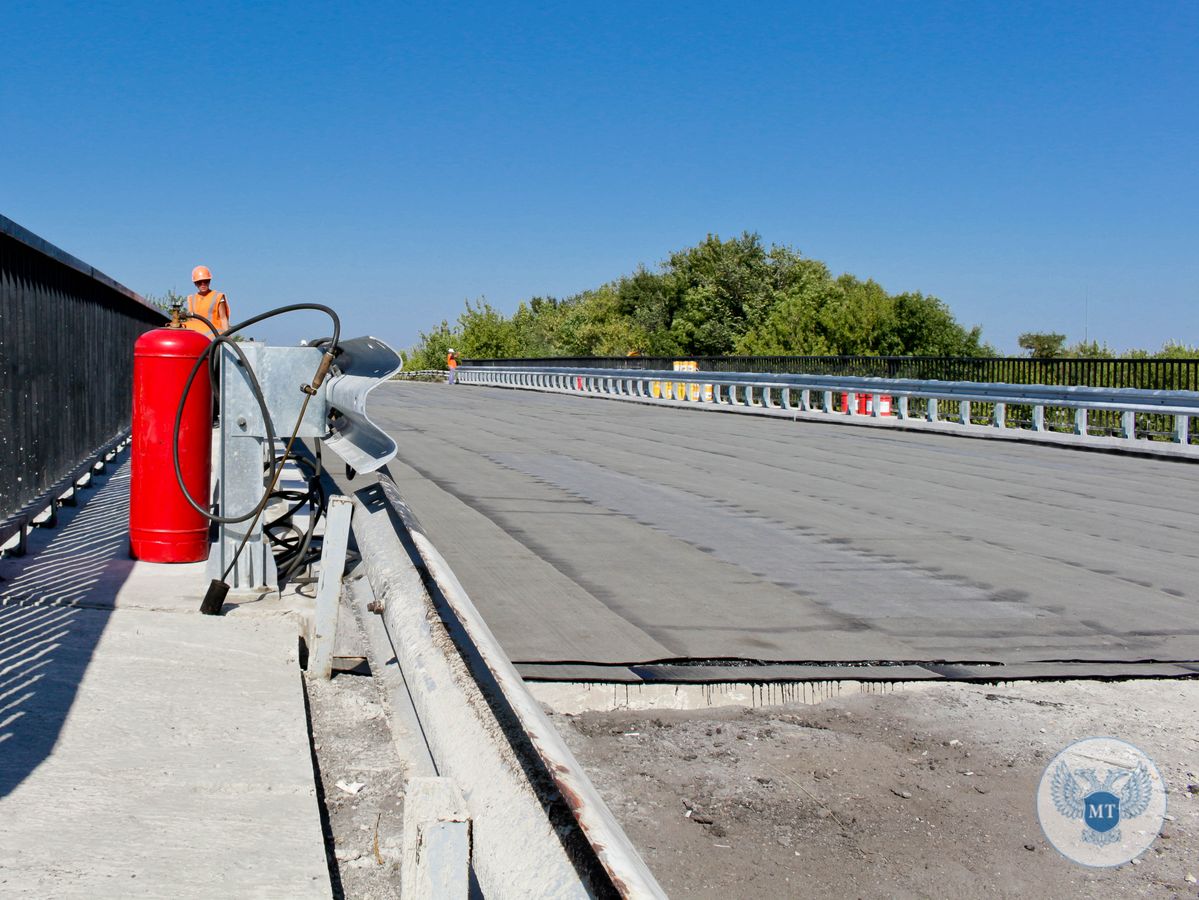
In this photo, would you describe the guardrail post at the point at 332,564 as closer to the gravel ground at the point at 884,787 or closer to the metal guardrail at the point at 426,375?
the gravel ground at the point at 884,787

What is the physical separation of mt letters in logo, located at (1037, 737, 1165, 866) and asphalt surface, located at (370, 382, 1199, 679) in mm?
1146

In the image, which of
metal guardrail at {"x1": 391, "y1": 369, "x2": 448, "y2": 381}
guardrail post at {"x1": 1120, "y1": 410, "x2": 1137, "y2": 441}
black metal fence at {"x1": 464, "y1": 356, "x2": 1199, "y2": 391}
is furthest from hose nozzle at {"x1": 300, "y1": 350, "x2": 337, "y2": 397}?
metal guardrail at {"x1": 391, "y1": 369, "x2": 448, "y2": 381}

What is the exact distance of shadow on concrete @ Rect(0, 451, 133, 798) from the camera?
4.36m

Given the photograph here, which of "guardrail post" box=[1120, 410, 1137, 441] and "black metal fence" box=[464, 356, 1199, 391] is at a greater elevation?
"black metal fence" box=[464, 356, 1199, 391]

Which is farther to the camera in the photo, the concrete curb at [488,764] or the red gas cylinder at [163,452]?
the red gas cylinder at [163,452]

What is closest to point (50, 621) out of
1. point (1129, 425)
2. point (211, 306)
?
point (211, 306)

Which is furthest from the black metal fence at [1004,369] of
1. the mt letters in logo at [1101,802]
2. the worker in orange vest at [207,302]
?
the mt letters in logo at [1101,802]

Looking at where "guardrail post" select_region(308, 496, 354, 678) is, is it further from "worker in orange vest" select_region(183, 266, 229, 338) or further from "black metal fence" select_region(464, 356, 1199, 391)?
"black metal fence" select_region(464, 356, 1199, 391)

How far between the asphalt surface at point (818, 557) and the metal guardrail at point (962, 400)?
5.49 feet

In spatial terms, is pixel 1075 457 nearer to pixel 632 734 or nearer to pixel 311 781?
pixel 632 734

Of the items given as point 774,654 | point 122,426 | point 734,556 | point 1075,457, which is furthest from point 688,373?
point 774,654

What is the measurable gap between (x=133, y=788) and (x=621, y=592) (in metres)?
4.05

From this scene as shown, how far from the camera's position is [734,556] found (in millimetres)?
9133

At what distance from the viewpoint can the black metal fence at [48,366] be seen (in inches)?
288
